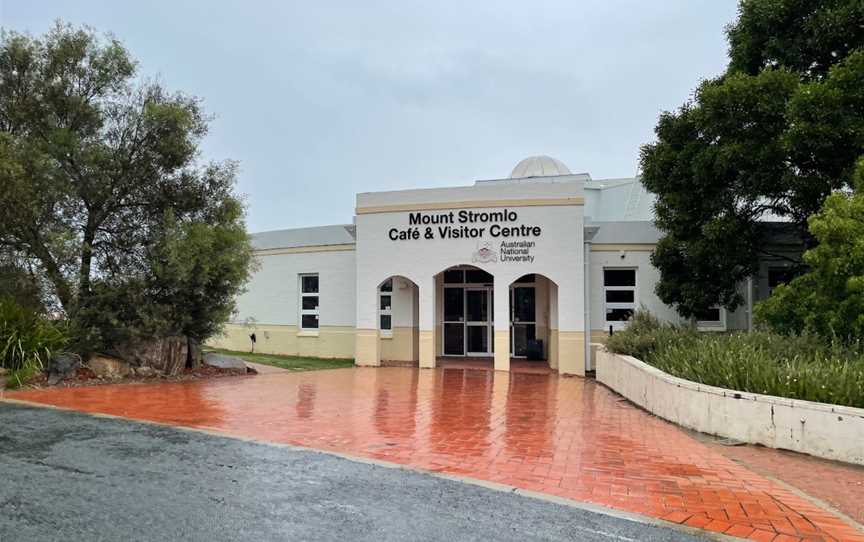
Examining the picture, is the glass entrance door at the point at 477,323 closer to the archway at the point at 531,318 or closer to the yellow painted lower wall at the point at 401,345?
the archway at the point at 531,318

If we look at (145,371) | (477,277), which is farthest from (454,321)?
(145,371)

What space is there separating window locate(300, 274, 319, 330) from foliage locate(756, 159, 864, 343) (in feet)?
46.8

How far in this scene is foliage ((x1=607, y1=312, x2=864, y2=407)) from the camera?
7.88 meters

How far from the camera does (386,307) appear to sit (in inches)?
768

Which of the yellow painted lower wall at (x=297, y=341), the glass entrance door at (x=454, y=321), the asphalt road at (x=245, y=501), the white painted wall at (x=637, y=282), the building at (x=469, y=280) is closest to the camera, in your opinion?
the asphalt road at (x=245, y=501)

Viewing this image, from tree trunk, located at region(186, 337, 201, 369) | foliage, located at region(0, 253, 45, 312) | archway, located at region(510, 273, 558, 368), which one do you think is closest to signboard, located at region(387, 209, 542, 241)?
archway, located at region(510, 273, 558, 368)

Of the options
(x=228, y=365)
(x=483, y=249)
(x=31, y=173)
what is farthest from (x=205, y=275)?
(x=483, y=249)

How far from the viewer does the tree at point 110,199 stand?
13.2m

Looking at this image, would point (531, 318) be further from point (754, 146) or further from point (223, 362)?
point (223, 362)

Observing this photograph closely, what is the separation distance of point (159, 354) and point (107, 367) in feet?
3.52

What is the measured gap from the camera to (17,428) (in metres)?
8.12

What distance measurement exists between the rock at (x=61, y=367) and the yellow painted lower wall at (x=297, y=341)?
6.76m

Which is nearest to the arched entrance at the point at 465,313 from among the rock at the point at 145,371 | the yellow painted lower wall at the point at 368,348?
the yellow painted lower wall at the point at 368,348

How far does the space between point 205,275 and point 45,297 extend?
10.6ft
